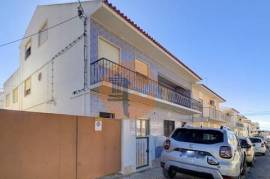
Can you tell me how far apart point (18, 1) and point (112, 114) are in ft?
20.8

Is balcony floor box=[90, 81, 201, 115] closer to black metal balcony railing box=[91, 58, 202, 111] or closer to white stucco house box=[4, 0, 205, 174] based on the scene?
white stucco house box=[4, 0, 205, 174]

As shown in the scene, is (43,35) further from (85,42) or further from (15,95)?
(15,95)

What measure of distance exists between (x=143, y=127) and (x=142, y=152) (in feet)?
15.8

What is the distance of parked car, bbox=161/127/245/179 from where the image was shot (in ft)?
22.3

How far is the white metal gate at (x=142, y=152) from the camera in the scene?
9812 mm

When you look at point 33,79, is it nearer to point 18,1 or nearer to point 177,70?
point 18,1

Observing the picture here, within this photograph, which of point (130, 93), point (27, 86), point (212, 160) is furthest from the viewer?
point (27, 86)

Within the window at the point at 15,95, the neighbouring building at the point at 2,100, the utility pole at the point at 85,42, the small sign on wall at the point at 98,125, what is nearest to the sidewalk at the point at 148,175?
the small sign on wall at the point at 98,125

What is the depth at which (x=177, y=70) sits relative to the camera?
20359mm

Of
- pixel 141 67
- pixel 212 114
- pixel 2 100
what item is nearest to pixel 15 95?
pixel 2 100

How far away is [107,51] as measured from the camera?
12.2 m

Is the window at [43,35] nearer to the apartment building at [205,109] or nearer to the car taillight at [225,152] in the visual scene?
the car taillight at [225,152]

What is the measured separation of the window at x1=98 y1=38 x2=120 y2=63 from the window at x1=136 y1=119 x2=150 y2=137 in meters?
3.69

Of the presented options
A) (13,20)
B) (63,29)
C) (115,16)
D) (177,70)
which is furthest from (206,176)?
(177,70)
